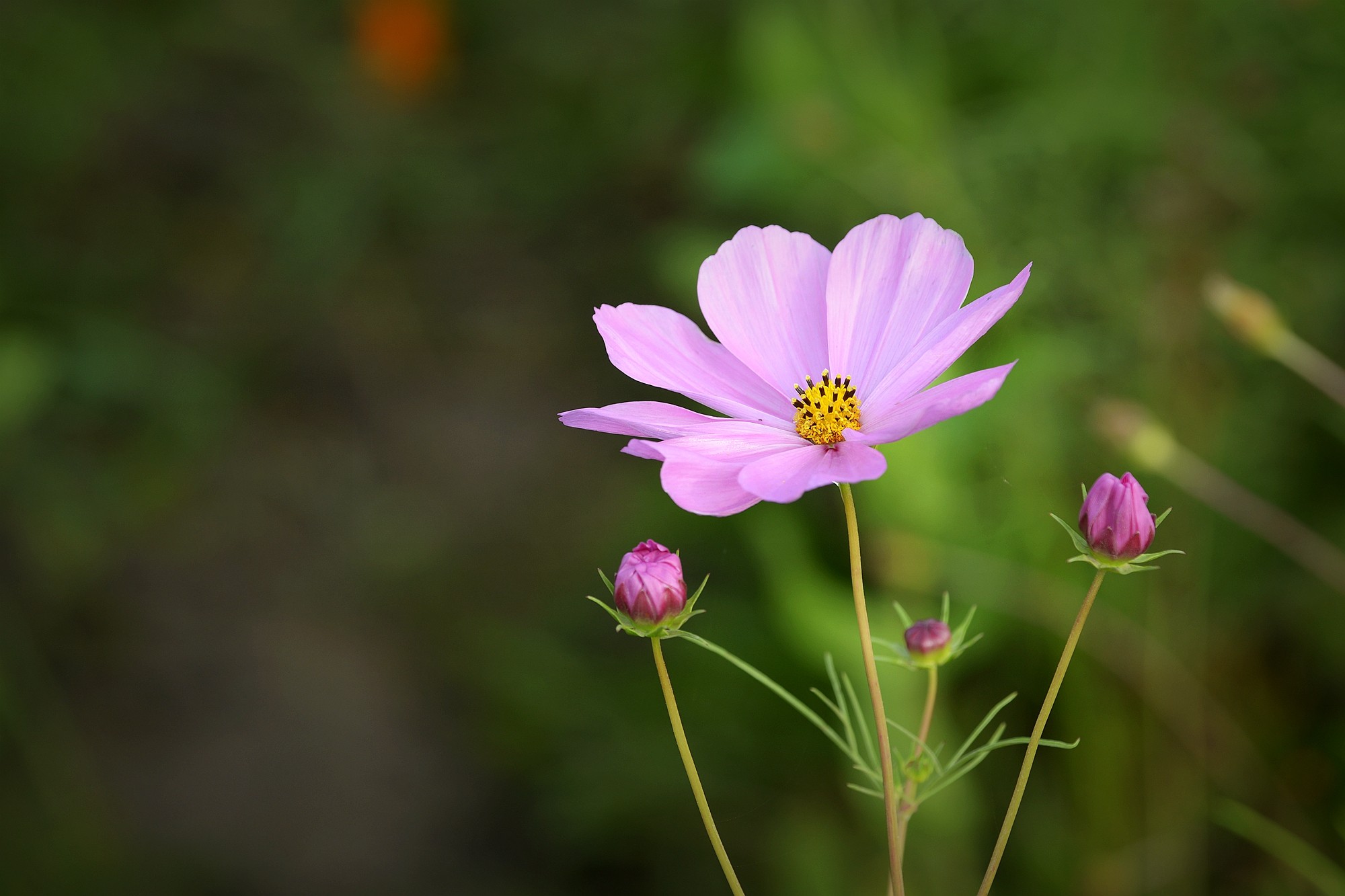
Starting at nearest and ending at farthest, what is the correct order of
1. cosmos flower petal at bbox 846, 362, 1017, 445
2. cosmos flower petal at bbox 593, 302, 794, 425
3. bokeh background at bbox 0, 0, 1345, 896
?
cosmos flower petal at bbox 846, 362, 1017, 445 < cosmos flower petal at bbox 593, 302, 794, 425 < bokeh background at bbox 0, 0, 1345, 896

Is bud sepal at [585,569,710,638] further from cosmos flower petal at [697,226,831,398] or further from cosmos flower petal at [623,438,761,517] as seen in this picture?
cosmos flower petal at [697,226,831,398]

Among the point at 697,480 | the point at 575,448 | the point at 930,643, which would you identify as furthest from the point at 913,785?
the point at 575,448

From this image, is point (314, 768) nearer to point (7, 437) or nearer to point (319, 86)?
point (7, 437)

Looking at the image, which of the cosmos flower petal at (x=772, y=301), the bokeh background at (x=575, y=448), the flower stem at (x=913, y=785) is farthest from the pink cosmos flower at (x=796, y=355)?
the bokeh background at (x=575, y=448)

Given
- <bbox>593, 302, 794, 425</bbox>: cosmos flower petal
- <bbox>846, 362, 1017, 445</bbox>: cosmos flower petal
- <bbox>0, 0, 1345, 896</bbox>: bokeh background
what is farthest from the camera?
<bbox>0, 0, 1345, 896</bbox>: bokeh background

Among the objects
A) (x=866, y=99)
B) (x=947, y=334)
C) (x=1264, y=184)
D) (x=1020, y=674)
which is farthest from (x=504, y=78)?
(x=947, y=334)

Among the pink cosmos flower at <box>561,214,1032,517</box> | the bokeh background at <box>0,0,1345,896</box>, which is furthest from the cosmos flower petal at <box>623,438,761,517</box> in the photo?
the bokeh background at <box>0,0,1345,896</box>
